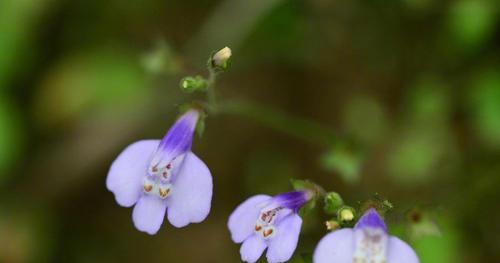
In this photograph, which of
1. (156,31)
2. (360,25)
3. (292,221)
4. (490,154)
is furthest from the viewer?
(156,31)

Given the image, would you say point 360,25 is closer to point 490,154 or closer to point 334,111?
point 334,111

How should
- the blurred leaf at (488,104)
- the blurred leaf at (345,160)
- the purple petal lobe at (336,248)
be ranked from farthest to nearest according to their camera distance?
1. the blurred leaf at (488,104)
2. the blurred leaf at (345,160)
3. the purple petal lobe at (336,248)

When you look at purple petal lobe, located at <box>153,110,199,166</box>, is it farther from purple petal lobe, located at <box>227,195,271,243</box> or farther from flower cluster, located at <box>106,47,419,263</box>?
purple petal lobe, located at <box>227,195,271,243</box>

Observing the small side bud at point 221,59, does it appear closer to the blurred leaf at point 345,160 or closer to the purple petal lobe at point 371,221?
the purple petal lobe at point 371,221

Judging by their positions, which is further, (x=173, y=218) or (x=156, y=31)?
(x=156, y=31)

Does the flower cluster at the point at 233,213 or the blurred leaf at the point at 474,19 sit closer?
the flower cluster at the point at 233,213

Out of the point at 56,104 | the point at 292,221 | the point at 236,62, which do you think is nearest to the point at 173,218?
the point at 292,221

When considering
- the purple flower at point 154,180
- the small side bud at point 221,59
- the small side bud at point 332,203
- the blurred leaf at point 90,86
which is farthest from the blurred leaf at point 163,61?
the blurred leaf at point 90,86
